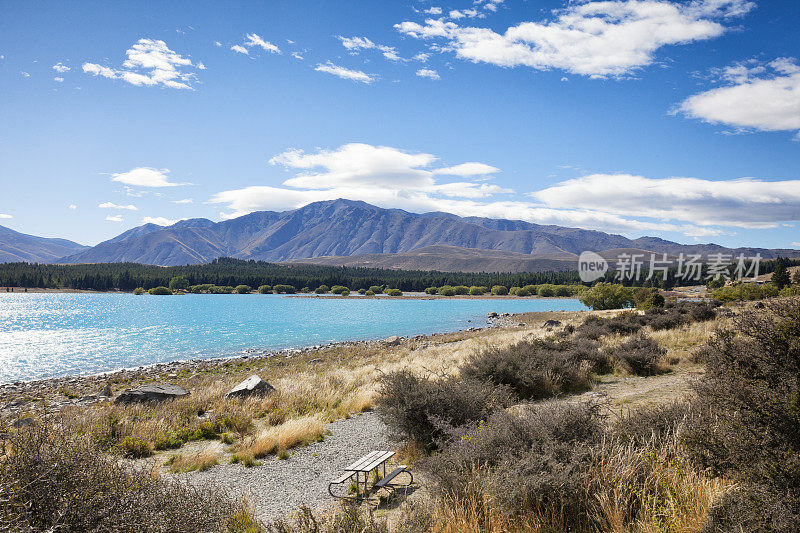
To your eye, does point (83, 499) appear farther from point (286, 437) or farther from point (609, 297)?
point (609, 297)

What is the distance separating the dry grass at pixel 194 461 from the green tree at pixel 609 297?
226 ft

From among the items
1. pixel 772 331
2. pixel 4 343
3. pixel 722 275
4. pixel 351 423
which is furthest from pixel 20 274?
pixel 722 275

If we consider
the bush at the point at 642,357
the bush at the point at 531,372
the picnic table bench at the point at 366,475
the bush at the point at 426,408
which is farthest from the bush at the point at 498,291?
the picnic table bench at the point at 366,475

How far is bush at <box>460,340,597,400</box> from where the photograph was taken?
41.3 ft

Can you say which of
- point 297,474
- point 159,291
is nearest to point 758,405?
point 297,474

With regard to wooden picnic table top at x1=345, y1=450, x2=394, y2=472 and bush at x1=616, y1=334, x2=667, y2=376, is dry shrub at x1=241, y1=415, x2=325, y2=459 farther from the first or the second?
bush at x1=616, y1=334, x2=667, y2=376

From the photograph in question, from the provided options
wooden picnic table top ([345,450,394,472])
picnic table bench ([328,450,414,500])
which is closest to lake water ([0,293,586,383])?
wooden picnic table top ([345,450,394,472])

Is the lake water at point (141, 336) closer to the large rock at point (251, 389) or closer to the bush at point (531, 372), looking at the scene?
the large rock at point (251, 389)

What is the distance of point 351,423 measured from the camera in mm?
12234

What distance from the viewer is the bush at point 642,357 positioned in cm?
1410

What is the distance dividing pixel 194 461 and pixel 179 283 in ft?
552

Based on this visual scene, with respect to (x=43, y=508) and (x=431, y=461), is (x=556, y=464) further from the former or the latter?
(x=43, y=508)

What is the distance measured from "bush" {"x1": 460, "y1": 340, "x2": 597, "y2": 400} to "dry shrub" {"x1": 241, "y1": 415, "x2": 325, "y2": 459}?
4.68 metres

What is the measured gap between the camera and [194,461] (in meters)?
8.84
